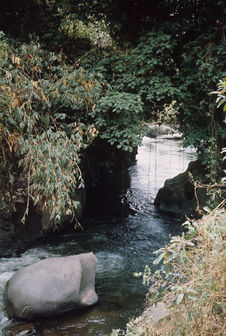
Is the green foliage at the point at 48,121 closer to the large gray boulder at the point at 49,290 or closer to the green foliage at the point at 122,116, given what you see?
the green foliage at the point at 122,116

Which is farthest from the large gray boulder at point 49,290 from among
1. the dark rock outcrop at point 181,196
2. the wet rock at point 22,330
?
the dark rock outcrop at point 181,196

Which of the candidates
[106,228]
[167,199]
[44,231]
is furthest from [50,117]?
[167,199]

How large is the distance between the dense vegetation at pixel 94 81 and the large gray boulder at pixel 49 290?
0.87 meters

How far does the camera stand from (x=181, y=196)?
8469 mm

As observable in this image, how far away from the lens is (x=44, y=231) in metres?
6.80

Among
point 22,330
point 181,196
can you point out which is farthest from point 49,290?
point 181,196

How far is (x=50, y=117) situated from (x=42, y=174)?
1.55 meters

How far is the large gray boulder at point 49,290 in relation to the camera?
415cm

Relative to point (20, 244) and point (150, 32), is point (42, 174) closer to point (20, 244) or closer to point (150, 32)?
point (20, 244)

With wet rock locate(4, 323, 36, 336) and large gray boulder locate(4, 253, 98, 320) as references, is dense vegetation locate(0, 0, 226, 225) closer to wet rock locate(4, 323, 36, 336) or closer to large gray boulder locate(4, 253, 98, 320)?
large gray boulder locate(4, 253, 98, 320)

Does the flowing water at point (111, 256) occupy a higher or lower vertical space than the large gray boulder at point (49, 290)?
lower

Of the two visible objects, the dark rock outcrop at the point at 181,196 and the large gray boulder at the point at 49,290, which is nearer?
the large gray boulder at the point at 49,290

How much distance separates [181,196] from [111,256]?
3.13m

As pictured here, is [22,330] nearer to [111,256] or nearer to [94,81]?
[111,256]
